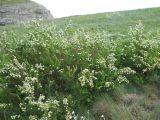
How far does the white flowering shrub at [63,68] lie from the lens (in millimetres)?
6410

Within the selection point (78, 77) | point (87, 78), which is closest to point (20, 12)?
point (78, 77)

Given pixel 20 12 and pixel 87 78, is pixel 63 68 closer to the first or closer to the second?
pixel 87 78

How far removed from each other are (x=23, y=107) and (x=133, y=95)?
5.37 feet

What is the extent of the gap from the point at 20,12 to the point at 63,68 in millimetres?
17028

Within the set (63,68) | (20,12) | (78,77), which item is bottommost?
(20,12)

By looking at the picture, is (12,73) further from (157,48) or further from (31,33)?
(157,48)

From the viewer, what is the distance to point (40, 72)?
23.0 feet

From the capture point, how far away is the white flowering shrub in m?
6.41

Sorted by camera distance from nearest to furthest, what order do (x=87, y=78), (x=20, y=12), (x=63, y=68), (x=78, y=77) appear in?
(x=87, y=78), (x=78, y=77), (x=63, y=68), (x=20, y=12)

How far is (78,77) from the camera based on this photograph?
22.7 ft

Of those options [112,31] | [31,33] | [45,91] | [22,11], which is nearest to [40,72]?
[45,91]

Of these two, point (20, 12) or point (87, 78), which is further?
point (20, 12)

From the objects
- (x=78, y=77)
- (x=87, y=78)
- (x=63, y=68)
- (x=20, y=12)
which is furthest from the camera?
(x=20, y=12)

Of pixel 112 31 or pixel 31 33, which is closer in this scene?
pixel 31 33
